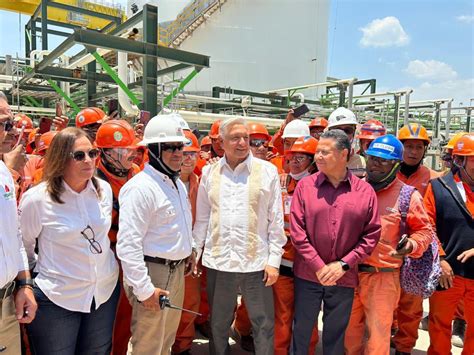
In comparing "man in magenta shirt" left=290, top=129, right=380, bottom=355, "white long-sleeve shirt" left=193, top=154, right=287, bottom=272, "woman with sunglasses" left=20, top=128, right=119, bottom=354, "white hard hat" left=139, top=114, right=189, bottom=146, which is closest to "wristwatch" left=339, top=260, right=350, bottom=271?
"man in magenta shirt" left=290, top=129, right=380, bottom=355

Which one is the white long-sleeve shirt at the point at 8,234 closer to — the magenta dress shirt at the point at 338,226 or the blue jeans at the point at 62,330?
the blue jeans at the point at 62,330

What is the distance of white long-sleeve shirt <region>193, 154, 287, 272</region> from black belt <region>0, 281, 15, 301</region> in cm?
134

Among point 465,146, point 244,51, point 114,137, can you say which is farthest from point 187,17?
point 465,146

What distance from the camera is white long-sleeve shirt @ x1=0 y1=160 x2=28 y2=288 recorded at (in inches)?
69.6

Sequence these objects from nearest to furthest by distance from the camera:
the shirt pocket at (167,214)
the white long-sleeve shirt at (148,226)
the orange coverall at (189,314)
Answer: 1. the white long-sleeve shirt at (148,226)
2. the shirt pocket at (167,214)
3. the orange coverall at (189,314)

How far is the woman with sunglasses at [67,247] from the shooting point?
2.02 m

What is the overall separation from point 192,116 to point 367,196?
7097 millimetres

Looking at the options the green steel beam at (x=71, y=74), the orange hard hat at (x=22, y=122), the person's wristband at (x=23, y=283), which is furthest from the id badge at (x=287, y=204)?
the green steel beam at (x=71, y=74)

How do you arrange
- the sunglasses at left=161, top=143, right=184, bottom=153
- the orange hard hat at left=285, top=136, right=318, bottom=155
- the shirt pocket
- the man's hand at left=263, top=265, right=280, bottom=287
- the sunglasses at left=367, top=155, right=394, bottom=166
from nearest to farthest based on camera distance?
1. the shirt pocket
2. the sunglasses at left=161, top=143, right=184, bottom=153
3. the man's hand at left=263, top=265, right=280, bottom=287
4. the sunglasses at left=367, top=155, right=394, bottom=166
5. the orange hard hat at left=285, top=136, right=318, bottom=155

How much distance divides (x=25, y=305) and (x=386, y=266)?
245 centimetres

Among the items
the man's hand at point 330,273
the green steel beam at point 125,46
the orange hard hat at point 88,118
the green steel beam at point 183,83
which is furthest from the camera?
the green steel beam at point 183,83

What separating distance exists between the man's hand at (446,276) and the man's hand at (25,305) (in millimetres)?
2954

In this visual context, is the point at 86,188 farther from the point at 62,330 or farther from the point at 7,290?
the point at 62,330

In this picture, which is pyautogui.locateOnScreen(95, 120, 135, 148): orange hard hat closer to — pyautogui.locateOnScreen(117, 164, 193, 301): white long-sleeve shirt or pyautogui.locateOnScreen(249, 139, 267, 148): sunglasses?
pyautogui.locateOnScreen(117, 164, 193, 301): white long-sleeve shirt
